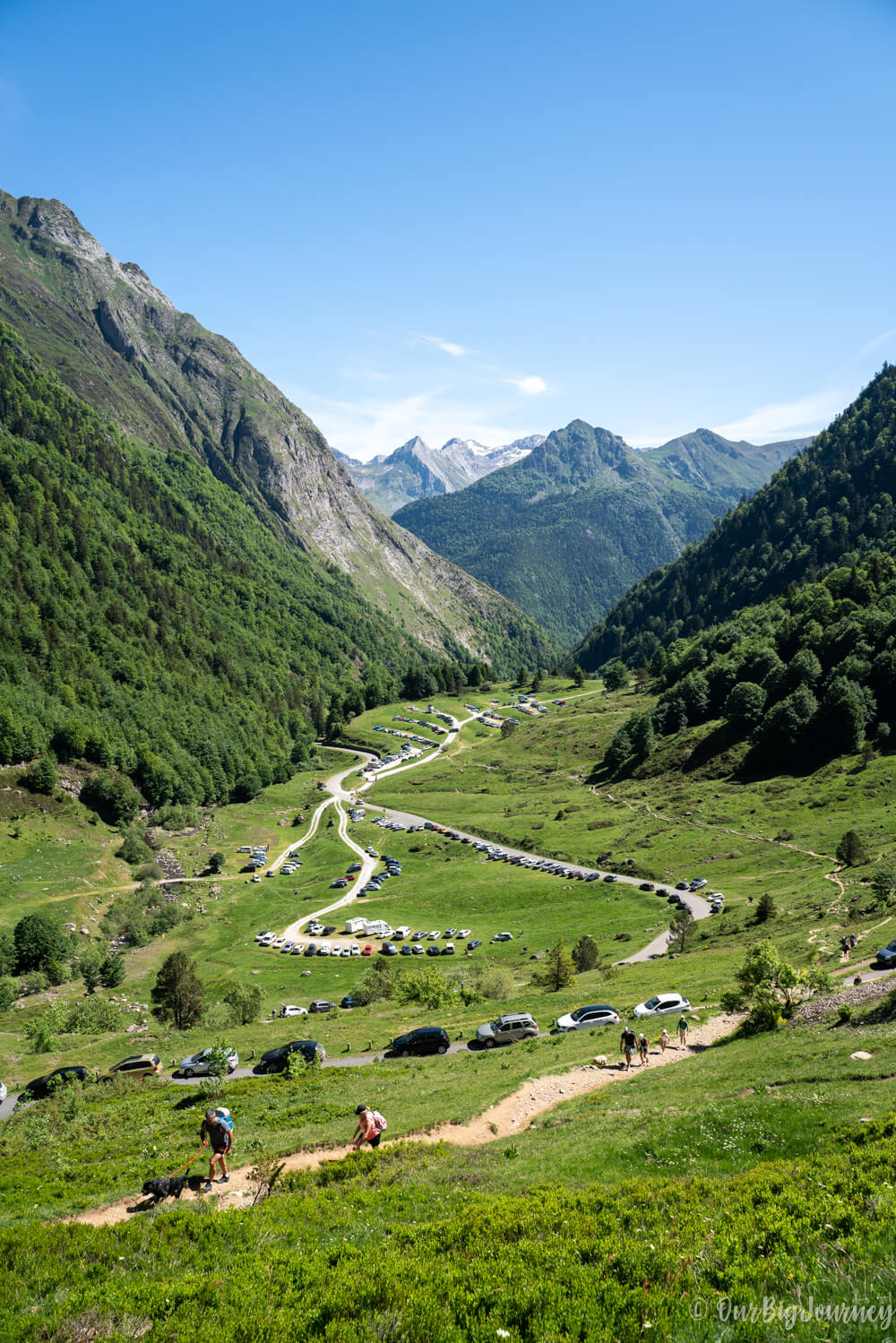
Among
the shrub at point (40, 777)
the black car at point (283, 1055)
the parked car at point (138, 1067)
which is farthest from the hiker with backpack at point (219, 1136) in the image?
the shrub at point (40, 777)

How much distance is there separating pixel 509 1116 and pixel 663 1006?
872 inches

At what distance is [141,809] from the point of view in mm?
190375

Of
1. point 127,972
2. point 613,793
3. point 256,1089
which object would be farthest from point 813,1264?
point 613,793

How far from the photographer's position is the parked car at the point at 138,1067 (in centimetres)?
5209

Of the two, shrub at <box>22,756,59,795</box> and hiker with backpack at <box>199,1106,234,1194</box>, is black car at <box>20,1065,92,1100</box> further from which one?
shrub at <box>22,756,59,795</box>

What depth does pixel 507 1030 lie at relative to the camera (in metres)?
50.0

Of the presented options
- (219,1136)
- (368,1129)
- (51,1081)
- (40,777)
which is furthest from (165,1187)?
(40,777)

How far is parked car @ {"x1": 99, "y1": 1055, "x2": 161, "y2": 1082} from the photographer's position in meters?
52.1

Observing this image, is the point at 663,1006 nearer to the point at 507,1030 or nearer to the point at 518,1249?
the point at 507,1030

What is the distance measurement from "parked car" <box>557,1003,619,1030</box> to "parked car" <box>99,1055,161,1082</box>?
33.1 meters

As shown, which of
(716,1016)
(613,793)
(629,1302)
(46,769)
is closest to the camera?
(629,1302)

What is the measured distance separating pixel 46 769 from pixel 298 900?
245ft

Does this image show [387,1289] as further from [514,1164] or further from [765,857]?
[765,857]

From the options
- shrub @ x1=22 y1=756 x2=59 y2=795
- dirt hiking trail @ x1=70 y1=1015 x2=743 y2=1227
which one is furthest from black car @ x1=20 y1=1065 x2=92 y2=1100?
shrub @ x1=22 y1=756 x2=59 y2=795
